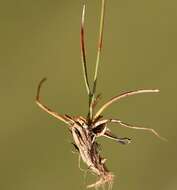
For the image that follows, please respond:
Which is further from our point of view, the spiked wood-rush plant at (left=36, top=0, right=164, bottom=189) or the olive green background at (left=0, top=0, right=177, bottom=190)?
the olive green background at (left=0, top=0, right=177, bottom=190)

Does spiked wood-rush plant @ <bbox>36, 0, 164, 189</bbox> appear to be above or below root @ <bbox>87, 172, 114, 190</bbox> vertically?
above

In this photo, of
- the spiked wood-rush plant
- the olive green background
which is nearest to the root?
the spiked wood-rush plant

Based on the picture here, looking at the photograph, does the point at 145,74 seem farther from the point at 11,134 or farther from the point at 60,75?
the point at 11,134

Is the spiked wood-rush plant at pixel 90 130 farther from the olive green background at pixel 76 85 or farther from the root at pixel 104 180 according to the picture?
the olive green background at pixel 76 85

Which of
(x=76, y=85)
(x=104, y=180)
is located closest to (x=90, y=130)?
(x=104, y=180)

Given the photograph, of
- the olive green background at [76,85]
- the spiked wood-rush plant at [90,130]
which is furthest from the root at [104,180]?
the olive green background at [76,85]

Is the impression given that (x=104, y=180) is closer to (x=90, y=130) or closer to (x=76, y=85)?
(x=90, y=130)

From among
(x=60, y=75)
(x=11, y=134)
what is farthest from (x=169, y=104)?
(x=11, y=134)

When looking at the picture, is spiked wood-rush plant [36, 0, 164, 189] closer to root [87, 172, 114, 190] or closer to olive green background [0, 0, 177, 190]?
root [87, 172, 114, 190]

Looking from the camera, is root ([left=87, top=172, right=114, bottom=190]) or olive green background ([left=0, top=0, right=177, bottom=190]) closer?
root ([left=87, top=172, right=114, bottom=190])
